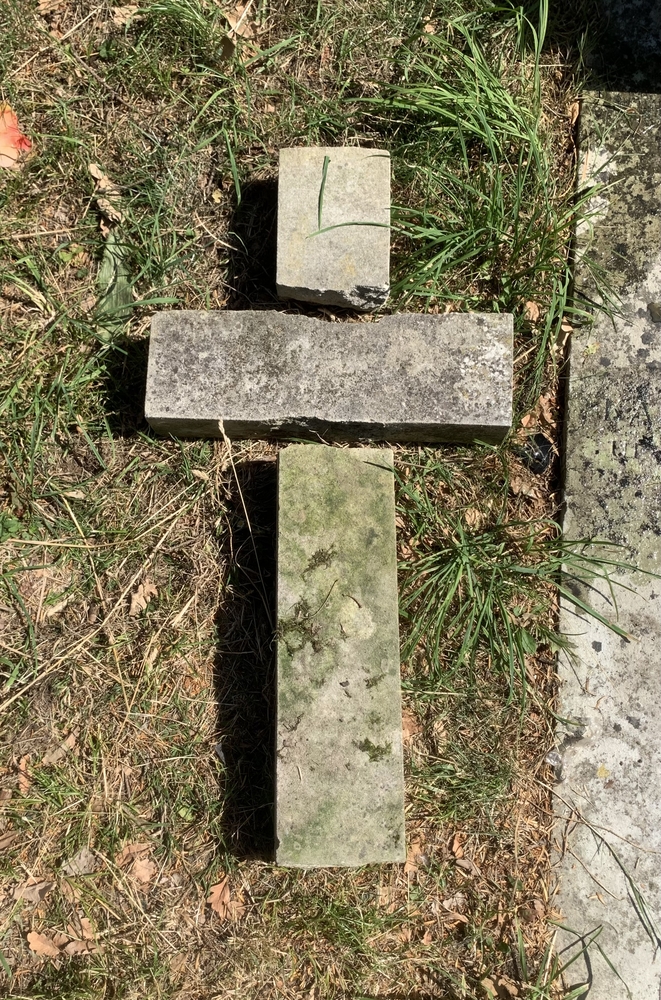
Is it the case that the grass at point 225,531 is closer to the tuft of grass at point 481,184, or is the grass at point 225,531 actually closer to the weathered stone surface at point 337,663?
the tuft of grass at point 481,184

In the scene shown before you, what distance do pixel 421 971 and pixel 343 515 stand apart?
5.24 feet

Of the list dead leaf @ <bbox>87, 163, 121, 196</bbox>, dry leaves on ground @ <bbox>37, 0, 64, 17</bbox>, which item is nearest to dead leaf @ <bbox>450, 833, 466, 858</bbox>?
dead leaf @ <bbox>87, 163, 121, 196</bbox>

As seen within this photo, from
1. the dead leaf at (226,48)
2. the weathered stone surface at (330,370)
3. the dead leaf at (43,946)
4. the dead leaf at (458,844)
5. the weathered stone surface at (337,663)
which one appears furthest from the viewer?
the dead leaf at (226,48)

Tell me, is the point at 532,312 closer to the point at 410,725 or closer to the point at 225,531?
the point at 225,531

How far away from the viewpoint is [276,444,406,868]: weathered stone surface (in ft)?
7.37

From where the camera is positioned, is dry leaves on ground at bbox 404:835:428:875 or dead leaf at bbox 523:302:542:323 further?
dead leaf at bbox 523:302:542:323

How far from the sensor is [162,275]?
2707 millimetres

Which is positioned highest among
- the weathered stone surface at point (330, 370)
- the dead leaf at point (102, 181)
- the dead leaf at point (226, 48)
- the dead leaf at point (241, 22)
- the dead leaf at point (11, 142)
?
the dead leaf at point (241, 22)

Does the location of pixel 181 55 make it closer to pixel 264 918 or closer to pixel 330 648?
pixel 330 648

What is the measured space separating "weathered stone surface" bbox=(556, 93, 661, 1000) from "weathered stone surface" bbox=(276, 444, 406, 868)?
76 cm

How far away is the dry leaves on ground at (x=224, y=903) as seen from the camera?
2.57 meters

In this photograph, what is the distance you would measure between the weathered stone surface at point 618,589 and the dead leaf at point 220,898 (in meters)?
1.14

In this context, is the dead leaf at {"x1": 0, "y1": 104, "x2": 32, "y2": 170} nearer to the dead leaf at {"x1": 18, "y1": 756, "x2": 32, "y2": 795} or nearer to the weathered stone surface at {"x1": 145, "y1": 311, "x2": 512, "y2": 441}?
the weathered stone surface at {"x1": 145, "y1": 311, "x2": 512, "y2": 441}

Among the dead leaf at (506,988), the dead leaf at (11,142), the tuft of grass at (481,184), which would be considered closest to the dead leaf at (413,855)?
the dead leaf at (506,988)
